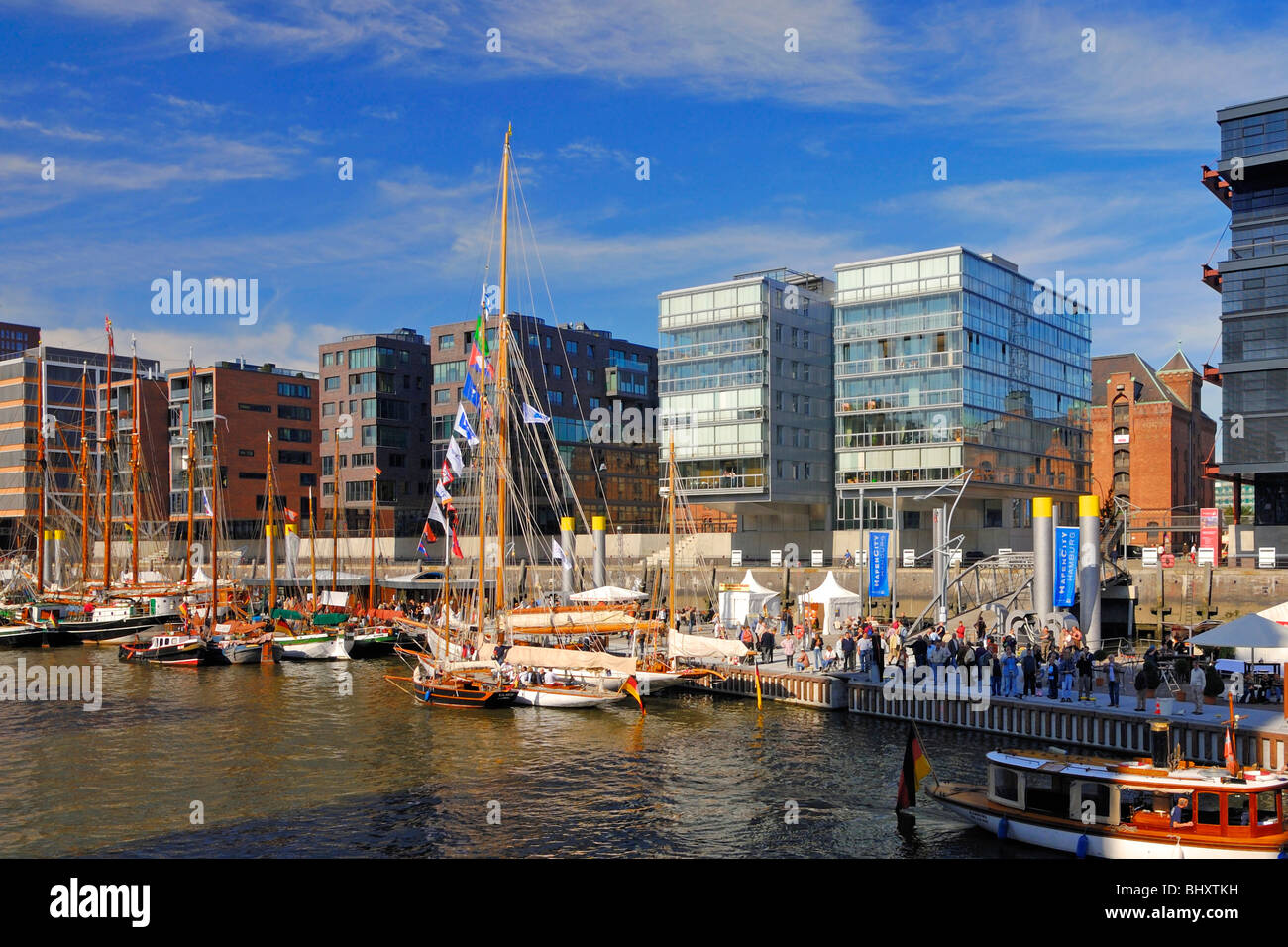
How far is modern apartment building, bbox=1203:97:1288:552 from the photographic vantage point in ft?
219

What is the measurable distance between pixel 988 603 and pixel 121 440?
11891cm

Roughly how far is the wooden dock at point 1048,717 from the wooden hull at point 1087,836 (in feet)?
29.7

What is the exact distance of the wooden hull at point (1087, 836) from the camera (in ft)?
66.8

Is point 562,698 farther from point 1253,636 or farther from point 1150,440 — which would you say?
point 1150,440

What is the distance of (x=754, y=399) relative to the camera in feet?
278

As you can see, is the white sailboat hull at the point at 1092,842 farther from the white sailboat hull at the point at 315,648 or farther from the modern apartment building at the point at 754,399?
the modern apartment building at the point at 754,399

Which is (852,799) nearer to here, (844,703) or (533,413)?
(844,703)

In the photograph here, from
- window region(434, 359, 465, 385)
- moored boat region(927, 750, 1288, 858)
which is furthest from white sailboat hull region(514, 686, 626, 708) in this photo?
window region(434, 359, 465, 385)

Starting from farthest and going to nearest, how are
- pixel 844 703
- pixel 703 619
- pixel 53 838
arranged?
pixel 703 619, pixel 844 703, pixel 53 838

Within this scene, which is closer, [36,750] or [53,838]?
[53,838]

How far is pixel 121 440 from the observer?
133750 mm

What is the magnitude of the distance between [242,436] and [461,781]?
345 feet

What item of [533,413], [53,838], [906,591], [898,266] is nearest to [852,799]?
[53,838]
